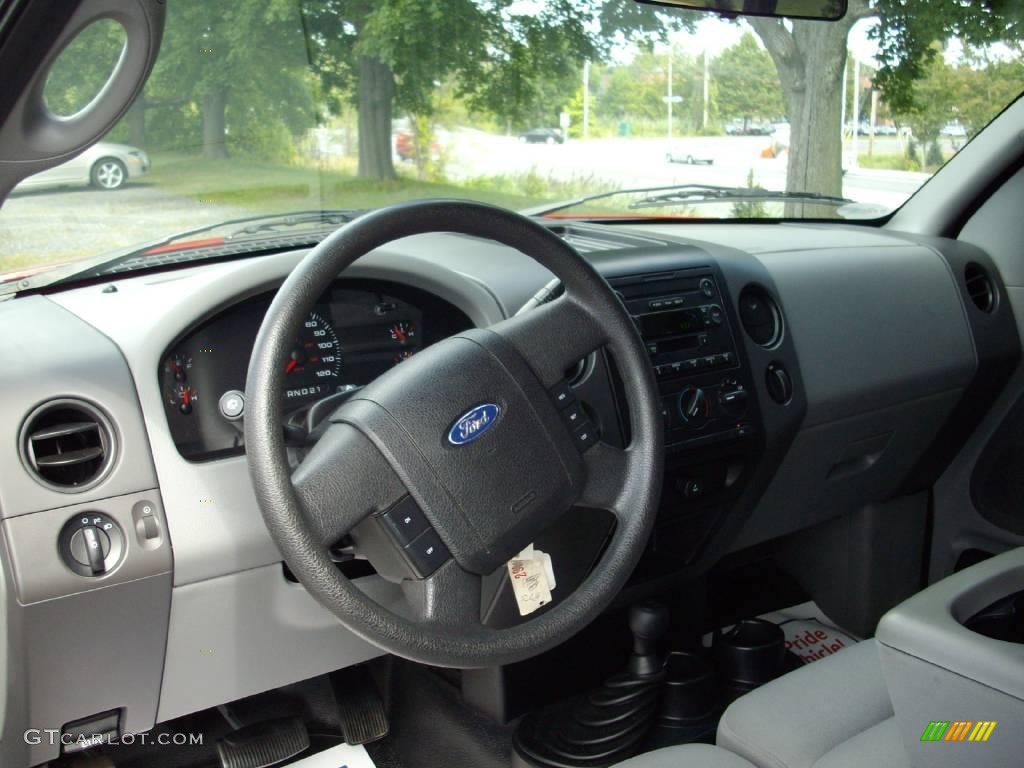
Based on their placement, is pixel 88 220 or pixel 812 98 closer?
pixel 88 220

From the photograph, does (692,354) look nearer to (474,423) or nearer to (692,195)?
(474,423)

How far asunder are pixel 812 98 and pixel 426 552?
2453 millimetres

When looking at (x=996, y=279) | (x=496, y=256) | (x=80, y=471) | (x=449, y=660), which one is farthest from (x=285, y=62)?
(x=996, y=279)

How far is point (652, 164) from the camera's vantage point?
130 inches

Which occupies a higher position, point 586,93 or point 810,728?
point 586,93

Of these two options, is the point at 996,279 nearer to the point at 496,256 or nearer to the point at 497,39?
the point at 496,256

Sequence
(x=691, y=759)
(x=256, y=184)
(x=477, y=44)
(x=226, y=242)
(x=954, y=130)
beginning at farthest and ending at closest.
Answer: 1. (x=477, y=44)
2. (x=954, y=130)
3. (x=256, y=184)
4. (x=226, y=242)
5. (x=691, y=759)

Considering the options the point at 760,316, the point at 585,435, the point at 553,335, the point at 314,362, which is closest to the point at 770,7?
the point at 553,335

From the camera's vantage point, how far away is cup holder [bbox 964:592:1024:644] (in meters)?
1.50

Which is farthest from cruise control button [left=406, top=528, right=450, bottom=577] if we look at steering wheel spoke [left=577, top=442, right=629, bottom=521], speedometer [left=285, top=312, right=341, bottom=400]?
speedometer [left=285, top=312, right=341, bottom=400]

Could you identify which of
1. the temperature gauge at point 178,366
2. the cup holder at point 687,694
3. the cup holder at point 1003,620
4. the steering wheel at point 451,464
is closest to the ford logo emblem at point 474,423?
the steering wheel at point 451,464

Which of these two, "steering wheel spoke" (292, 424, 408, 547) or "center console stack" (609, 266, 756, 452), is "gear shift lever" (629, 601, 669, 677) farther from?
"steering wheel spoke" (292, 424, 408, 547)

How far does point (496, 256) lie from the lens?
2301 mm

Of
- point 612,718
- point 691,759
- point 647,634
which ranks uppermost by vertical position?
point 691,759
